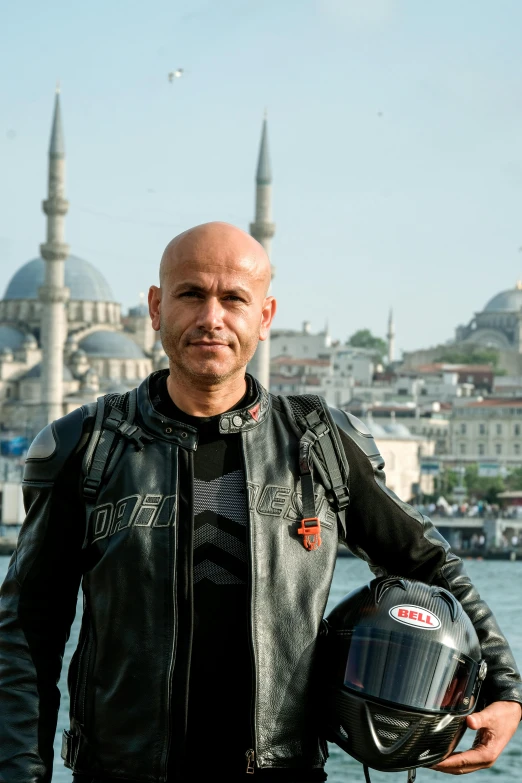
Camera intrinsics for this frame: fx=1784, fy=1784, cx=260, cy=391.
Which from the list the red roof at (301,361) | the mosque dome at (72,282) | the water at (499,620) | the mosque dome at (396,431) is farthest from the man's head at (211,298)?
the red roof at (301,361)

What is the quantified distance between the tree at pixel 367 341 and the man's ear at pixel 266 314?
259 ft

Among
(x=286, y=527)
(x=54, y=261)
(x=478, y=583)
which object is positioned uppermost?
(x=54, y=261)

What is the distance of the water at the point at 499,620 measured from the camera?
1182 cm

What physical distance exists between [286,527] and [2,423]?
48708mm

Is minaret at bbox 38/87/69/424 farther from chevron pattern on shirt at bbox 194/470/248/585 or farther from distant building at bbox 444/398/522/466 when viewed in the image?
chevron pattern on shirt at bbox 194/470/248/585

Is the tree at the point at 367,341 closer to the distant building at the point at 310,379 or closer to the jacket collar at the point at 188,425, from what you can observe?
the distant building at the point at 310,379

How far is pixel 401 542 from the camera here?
1.99 meters

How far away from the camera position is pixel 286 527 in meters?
1.84

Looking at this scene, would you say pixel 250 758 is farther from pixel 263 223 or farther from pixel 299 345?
pixel 299 345

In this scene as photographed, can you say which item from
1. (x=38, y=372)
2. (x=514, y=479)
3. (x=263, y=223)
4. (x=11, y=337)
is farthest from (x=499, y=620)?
(x=11, y=337)

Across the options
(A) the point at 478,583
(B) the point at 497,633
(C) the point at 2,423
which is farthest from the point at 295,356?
(B) the point at 497,633

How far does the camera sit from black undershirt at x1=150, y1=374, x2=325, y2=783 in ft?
5.85

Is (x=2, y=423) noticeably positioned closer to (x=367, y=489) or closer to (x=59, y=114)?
(x=59, y=114)

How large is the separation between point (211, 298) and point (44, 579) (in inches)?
13.6
